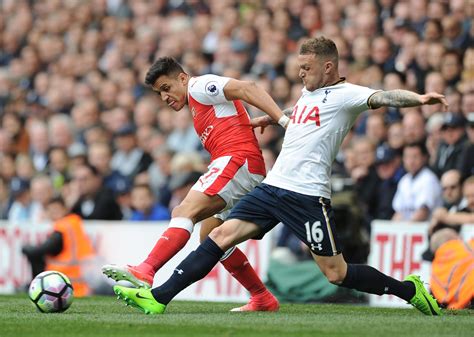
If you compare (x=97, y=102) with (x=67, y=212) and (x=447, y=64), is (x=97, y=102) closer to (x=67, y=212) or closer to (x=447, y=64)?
(x=67, y=212)

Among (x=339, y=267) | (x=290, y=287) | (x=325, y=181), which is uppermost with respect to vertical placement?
(x=325, y=181)

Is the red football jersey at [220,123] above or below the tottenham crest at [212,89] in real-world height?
below

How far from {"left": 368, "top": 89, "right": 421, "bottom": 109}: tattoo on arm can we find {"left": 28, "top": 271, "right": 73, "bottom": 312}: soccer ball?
3052mm

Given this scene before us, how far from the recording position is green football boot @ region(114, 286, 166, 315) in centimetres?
866

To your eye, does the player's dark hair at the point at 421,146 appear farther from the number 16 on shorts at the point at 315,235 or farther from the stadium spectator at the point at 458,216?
the number 16 on shorts at the point at 315,235

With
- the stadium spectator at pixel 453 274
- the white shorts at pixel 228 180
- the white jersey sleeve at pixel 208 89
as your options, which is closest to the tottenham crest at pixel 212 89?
the white jersey sleeve at pixel 208 89

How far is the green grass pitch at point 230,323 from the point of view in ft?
25.3

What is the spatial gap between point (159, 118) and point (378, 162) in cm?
536

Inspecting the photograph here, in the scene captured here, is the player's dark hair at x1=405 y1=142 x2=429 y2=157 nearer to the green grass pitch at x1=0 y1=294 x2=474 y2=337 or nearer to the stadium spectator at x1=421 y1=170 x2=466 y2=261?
the stadium spectator at x1=421 y1=170 x2=466 y2=261

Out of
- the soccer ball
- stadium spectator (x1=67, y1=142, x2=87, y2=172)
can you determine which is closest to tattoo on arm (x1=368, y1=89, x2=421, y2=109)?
the soccer ball

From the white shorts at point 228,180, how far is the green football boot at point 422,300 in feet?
5.13

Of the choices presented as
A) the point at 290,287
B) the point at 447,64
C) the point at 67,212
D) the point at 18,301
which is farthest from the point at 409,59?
the point at 18,301

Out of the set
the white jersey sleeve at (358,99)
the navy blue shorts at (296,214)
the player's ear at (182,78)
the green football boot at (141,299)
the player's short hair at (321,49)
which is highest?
the player's short hair at (321,49)

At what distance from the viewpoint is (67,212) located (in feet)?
50.0
